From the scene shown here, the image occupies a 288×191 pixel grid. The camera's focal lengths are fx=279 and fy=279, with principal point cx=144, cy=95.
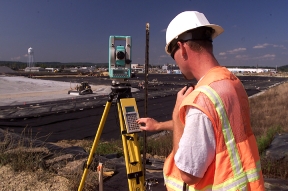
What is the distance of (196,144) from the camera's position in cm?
112

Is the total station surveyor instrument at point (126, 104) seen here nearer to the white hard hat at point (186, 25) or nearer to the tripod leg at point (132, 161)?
Result: the tripod leg at point (132, 161)

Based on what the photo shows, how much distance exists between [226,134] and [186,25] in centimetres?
52

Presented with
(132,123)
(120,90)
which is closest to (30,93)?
(120,90)

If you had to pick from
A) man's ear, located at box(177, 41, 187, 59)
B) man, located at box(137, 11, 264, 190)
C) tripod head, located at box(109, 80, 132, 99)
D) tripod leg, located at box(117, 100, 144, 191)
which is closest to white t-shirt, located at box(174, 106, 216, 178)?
man, located at box(137, 11, 264, 190)

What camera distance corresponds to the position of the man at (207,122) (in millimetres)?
1128

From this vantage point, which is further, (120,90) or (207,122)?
(120,90)

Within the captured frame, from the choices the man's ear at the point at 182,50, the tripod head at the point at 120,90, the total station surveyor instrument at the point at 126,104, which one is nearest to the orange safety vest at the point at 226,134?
the man's ear at the point at 182,50

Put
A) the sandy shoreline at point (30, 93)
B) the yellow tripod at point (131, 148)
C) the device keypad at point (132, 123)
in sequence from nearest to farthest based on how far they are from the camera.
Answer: the device keypad at point (132, 123)
the yellow tripod at point (131, 148)
the sandy shoreline at point (30, 93)

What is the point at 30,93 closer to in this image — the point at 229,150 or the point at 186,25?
the point at 186,25

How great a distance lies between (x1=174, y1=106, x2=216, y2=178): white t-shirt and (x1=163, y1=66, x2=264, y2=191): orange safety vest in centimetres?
3

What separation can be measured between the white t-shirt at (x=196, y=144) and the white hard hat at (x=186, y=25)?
371 millimetres

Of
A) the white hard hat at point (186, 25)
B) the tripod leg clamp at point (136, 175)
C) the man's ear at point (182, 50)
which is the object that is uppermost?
the white hard hat at point (186, 25)

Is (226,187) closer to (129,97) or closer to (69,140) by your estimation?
(129,97)

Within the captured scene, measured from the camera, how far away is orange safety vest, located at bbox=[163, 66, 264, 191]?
115 cm
